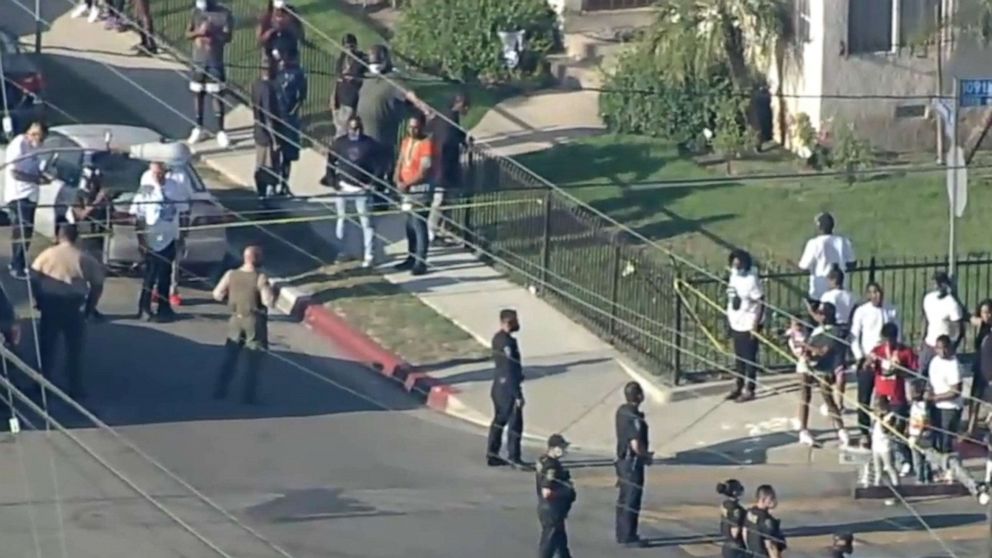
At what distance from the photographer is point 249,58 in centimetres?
3275

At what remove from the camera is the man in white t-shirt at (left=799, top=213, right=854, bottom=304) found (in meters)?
24.5

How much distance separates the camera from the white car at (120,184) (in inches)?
1014

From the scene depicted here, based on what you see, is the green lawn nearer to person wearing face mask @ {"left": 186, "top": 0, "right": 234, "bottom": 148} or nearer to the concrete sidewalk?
the concrete sidewalk

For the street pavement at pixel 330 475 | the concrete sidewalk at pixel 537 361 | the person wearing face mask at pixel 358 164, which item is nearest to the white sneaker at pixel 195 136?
the concrete sidewalk at pixel 537 361

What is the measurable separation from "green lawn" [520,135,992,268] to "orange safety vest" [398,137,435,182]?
1664 millimetres

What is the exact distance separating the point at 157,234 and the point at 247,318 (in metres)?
2.13

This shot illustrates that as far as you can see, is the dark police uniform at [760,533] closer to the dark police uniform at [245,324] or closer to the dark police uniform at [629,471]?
the dark police uniform at [629,471]

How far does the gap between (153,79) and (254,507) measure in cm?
1178

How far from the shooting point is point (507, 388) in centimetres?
2211

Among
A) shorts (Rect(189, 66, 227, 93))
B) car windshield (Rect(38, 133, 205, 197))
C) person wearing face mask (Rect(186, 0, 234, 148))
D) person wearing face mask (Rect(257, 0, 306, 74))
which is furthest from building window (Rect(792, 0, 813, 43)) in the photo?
car windshield (Rect(38, 133, 205, 197))

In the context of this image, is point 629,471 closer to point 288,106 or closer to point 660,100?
point 288,106

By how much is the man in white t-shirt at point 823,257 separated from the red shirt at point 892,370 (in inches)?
75.7

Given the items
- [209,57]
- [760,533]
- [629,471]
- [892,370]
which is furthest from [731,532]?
[209,57]

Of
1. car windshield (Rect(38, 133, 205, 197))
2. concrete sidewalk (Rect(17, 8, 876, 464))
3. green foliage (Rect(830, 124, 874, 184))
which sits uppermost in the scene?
car windshield (Rect(38, 133, 205, 197))
